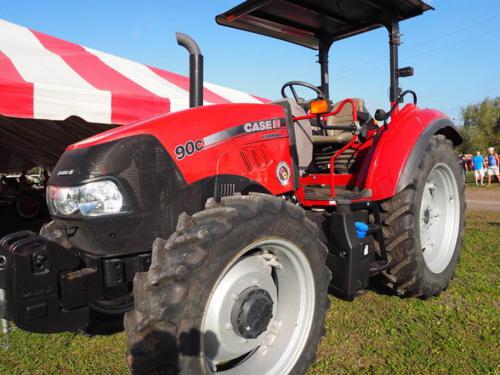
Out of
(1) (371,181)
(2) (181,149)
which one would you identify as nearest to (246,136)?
(2) (181,149)

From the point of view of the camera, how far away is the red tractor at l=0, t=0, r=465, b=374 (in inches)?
66.2

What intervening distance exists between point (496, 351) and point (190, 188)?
2.07 meters

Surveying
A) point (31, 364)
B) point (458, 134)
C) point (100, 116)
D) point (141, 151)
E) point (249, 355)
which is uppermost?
point (100, 116)

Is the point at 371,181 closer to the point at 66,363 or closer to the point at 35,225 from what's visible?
the point at 66,363

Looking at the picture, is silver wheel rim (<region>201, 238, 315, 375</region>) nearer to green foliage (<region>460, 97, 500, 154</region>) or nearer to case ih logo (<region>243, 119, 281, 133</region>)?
case ih logo (<region>243, 119, 281, 133</region>)

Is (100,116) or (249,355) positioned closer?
(249,355)

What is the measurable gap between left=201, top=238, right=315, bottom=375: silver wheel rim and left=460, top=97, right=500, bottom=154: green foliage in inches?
1805

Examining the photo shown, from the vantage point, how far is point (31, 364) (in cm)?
256

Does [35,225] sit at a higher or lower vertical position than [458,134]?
lower

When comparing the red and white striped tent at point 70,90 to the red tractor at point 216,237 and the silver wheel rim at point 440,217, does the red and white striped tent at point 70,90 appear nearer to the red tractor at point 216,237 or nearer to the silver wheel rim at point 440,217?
the red tractor at point 216,237

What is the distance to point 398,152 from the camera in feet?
9.61

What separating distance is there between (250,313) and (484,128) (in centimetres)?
4985

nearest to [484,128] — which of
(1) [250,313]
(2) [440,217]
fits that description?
(2) [440,217]

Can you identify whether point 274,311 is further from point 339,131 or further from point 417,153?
point 339,131
